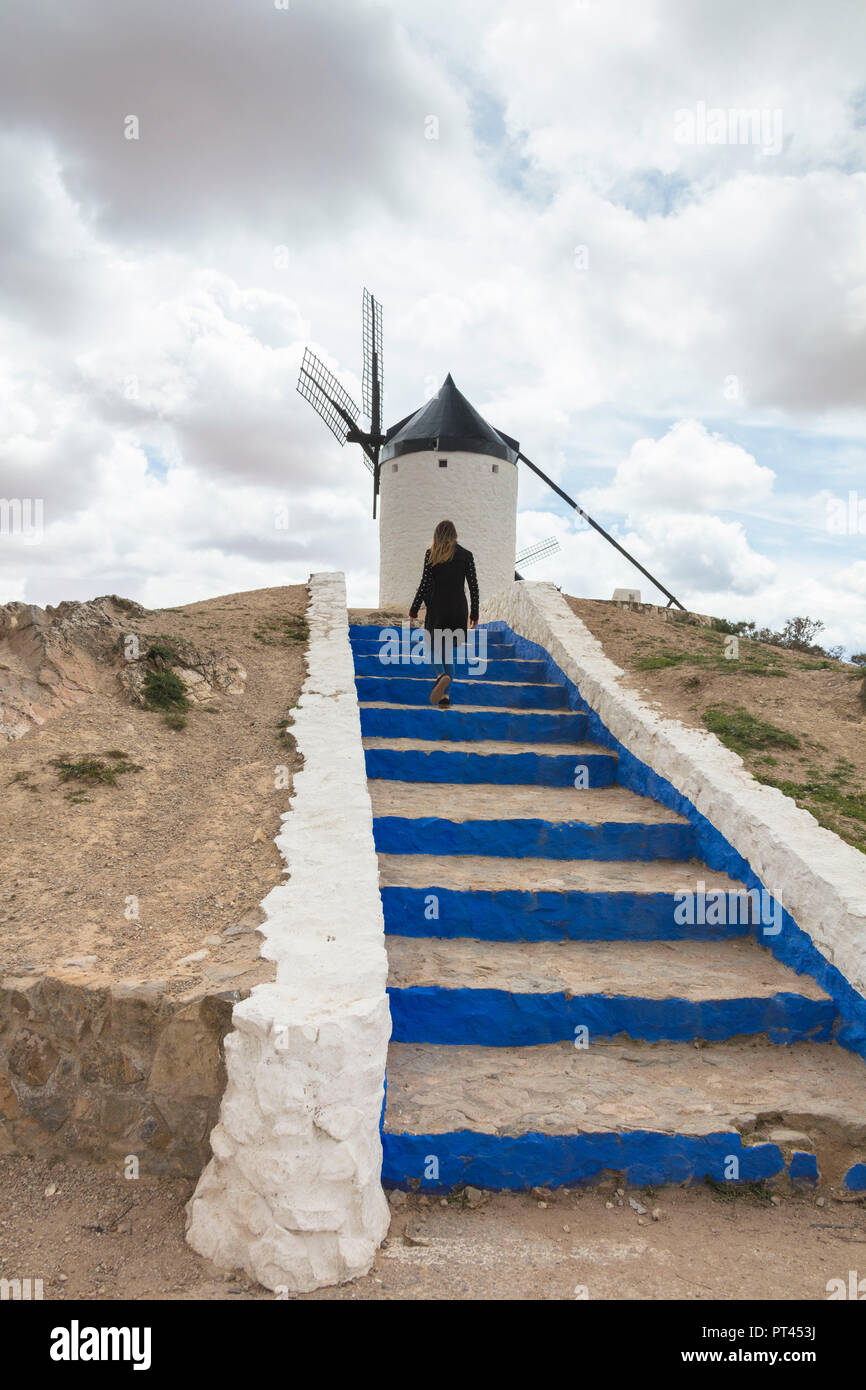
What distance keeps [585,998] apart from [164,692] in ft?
10.9

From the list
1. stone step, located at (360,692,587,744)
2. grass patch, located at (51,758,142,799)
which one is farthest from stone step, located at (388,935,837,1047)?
stone step, located at (360,692,587,744)

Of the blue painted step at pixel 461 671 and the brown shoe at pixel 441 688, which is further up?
the blue painted step at pixel 461 671

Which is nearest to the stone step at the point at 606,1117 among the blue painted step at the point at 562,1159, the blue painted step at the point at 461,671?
the blue painted step at the point at 562,1159

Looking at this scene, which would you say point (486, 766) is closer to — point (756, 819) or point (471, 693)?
point (471, 693)

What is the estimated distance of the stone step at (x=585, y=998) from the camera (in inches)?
132

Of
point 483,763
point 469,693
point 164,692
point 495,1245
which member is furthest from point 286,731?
point 495,1245

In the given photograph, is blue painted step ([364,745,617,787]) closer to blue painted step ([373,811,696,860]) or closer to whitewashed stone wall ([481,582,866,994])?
whitewashed stone wall ([481,582,866,994])

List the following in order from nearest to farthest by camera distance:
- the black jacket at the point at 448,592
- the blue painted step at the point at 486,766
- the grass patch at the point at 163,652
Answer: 1. the blue painted step at the point at 486,766
2. the grass patch at the point at 163,652
3. the black jacket at the point at 448,592

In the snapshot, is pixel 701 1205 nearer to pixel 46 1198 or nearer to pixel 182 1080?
pixel 182 1080

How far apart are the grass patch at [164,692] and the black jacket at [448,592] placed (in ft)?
6.68

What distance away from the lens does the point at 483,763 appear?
552 cm

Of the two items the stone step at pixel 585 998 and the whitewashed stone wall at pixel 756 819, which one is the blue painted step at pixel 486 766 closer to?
the whitewashed stone wall at pixel 756 819

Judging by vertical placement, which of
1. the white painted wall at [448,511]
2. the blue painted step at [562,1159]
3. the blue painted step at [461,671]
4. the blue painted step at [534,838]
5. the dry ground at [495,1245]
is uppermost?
the white painted wall at [448,511]
